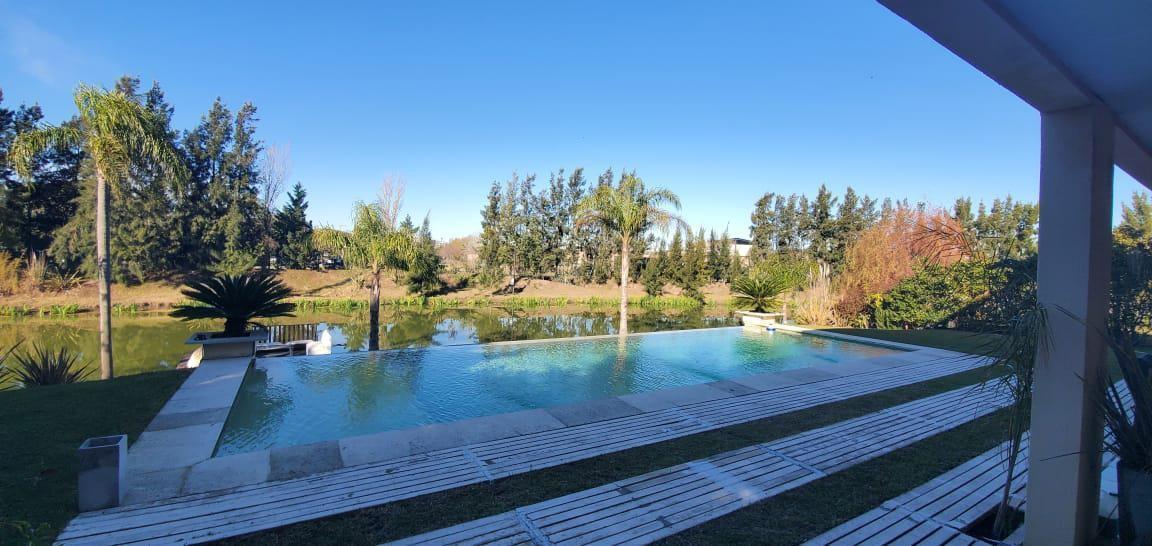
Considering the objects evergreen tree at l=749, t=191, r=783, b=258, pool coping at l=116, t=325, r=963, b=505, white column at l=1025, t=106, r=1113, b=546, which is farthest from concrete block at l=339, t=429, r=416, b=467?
evergreen tree at l=749, t=191, r=783, b=258

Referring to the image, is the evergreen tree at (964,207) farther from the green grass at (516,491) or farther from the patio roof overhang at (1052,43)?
the patio roof overhang at (1052,43)

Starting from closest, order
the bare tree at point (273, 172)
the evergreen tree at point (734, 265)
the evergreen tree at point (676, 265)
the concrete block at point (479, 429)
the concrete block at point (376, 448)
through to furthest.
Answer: the concrete block at point (376, 448) → the concrete block at point (479, 429) → the evergreen tree at point (676, 265) → the evergreen tree at point (734, 265) → the bare tree at point (273, 172)

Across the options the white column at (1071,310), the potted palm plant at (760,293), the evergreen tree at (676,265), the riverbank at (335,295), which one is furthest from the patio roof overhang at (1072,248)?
the evergreen tree at (676,265)

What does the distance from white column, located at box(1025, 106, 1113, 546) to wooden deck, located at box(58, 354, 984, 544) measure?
53.7 inches

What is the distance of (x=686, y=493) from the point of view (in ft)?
9.23

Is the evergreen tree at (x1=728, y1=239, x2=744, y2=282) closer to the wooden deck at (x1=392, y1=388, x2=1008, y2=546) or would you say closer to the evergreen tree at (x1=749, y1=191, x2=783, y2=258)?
the evergreen tree at (x1=749, y1=191, x2=783, y2=258)

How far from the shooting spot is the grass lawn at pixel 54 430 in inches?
96.4

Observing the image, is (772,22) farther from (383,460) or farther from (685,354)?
(383,460)

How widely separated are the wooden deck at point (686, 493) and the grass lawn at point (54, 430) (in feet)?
5.96

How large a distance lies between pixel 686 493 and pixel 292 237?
92.1 feet

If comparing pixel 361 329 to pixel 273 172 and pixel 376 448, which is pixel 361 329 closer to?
pixel 376 448

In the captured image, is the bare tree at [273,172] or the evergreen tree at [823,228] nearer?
the bare tree at [273,172]

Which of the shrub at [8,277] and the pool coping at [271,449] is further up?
the shrub at [8,277]

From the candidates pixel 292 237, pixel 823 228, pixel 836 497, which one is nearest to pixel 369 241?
pixel 836 497
